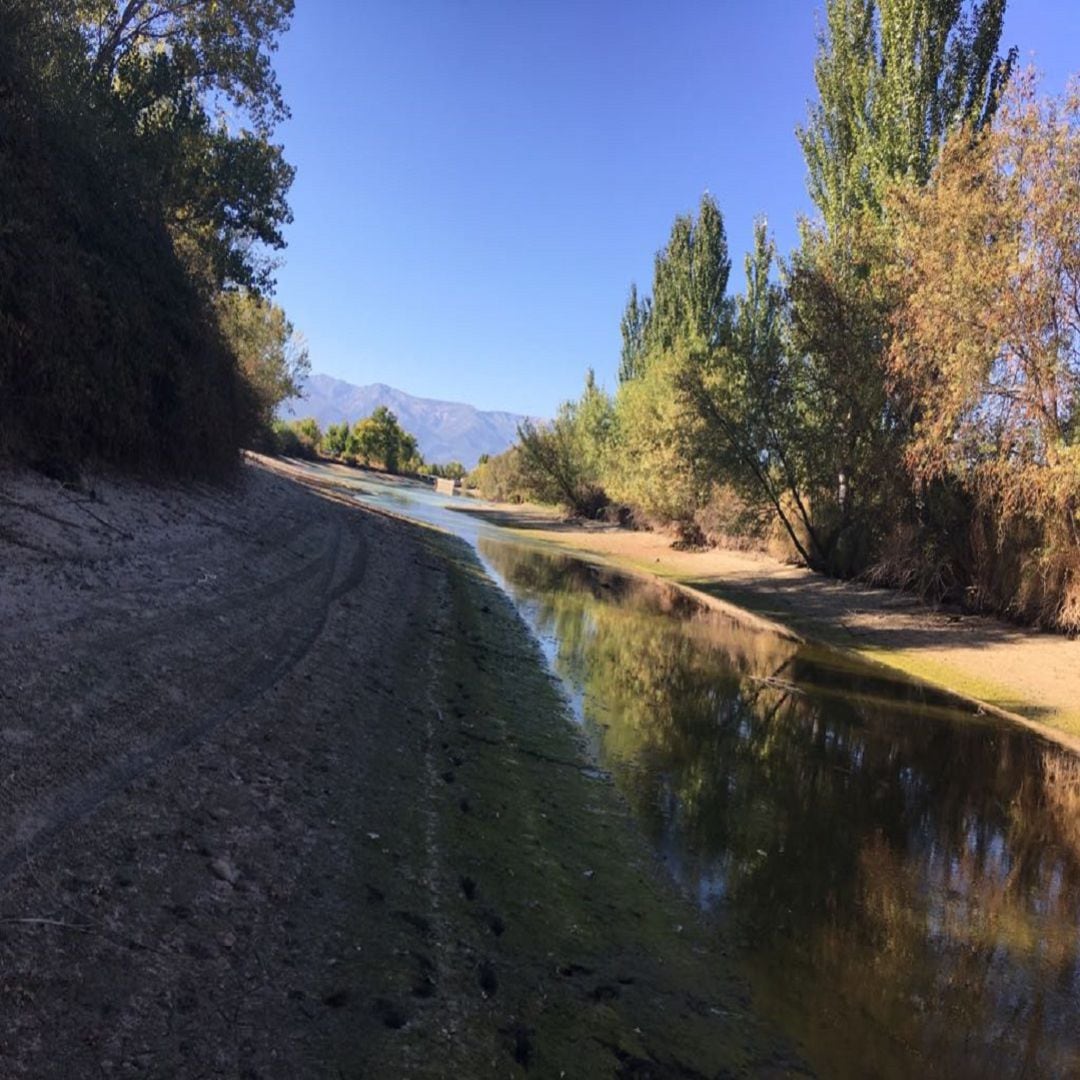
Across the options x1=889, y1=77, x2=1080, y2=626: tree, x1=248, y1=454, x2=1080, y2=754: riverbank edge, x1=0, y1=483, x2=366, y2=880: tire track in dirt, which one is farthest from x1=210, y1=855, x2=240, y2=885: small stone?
x1=889, y1=77, x2=1080, y2=626: tree

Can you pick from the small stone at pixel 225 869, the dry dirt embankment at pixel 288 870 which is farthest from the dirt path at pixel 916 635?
the small stone at pixel 225 869

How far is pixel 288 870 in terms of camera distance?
5.00 m

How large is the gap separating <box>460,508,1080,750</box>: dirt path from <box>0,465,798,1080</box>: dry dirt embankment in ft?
38.3

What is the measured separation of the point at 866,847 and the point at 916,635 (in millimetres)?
16276

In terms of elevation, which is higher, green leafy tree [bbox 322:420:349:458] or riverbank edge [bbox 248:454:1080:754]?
green leafy tree [bbox 322:420:349:458]

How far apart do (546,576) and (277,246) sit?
1552 cm

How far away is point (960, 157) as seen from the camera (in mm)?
22297

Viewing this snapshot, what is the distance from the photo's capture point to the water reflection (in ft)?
17.0

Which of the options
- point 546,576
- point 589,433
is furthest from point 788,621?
point 589,433

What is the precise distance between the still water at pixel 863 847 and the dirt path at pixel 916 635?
1.98m

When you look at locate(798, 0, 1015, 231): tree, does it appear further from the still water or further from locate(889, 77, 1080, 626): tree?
the still water

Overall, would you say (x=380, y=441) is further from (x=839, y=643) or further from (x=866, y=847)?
(x=866, y=847)

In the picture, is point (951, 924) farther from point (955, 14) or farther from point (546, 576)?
point (955, 14)

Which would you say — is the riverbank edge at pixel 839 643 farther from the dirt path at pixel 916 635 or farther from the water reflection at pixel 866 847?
the water reflection at pixel 866 847
